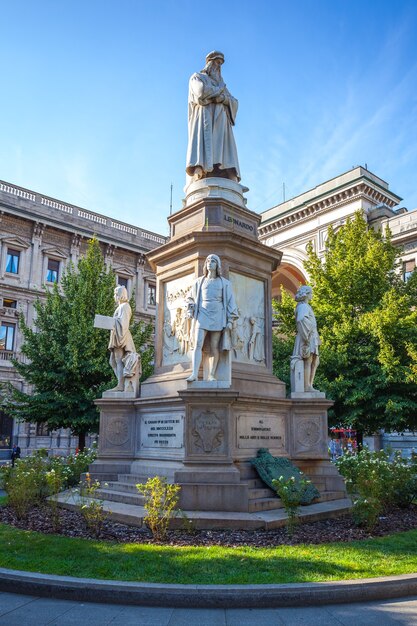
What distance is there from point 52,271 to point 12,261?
3.30 m

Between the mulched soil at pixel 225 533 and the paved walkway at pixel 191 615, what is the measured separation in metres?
1.95

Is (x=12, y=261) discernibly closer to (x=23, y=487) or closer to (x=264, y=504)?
(x=23, y=487)

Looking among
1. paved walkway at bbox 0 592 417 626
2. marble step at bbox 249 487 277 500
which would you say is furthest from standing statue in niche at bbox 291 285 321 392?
paved walkway at bbox 0 592 417 626

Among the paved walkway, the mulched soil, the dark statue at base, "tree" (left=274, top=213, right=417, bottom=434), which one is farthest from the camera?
"tree" (left=274, top=213, right=417, bottom=434)

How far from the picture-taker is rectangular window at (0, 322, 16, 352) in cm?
3854

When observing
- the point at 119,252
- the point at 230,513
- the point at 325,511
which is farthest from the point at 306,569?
the point at 119,252

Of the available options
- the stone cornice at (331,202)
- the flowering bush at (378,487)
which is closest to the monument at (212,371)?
the flowering bush at (378,487)

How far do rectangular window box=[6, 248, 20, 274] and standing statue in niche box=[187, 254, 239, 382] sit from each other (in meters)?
33.2

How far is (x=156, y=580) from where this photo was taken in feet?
18.2

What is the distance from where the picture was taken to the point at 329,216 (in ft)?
148

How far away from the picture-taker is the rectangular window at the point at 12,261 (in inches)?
1585

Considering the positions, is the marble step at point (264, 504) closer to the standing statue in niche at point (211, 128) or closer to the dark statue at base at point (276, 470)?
the dark statue at base at point (276, 470)

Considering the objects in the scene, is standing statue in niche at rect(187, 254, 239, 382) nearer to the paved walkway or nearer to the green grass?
the green grass

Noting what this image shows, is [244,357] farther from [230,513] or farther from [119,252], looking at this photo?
[119,252]
